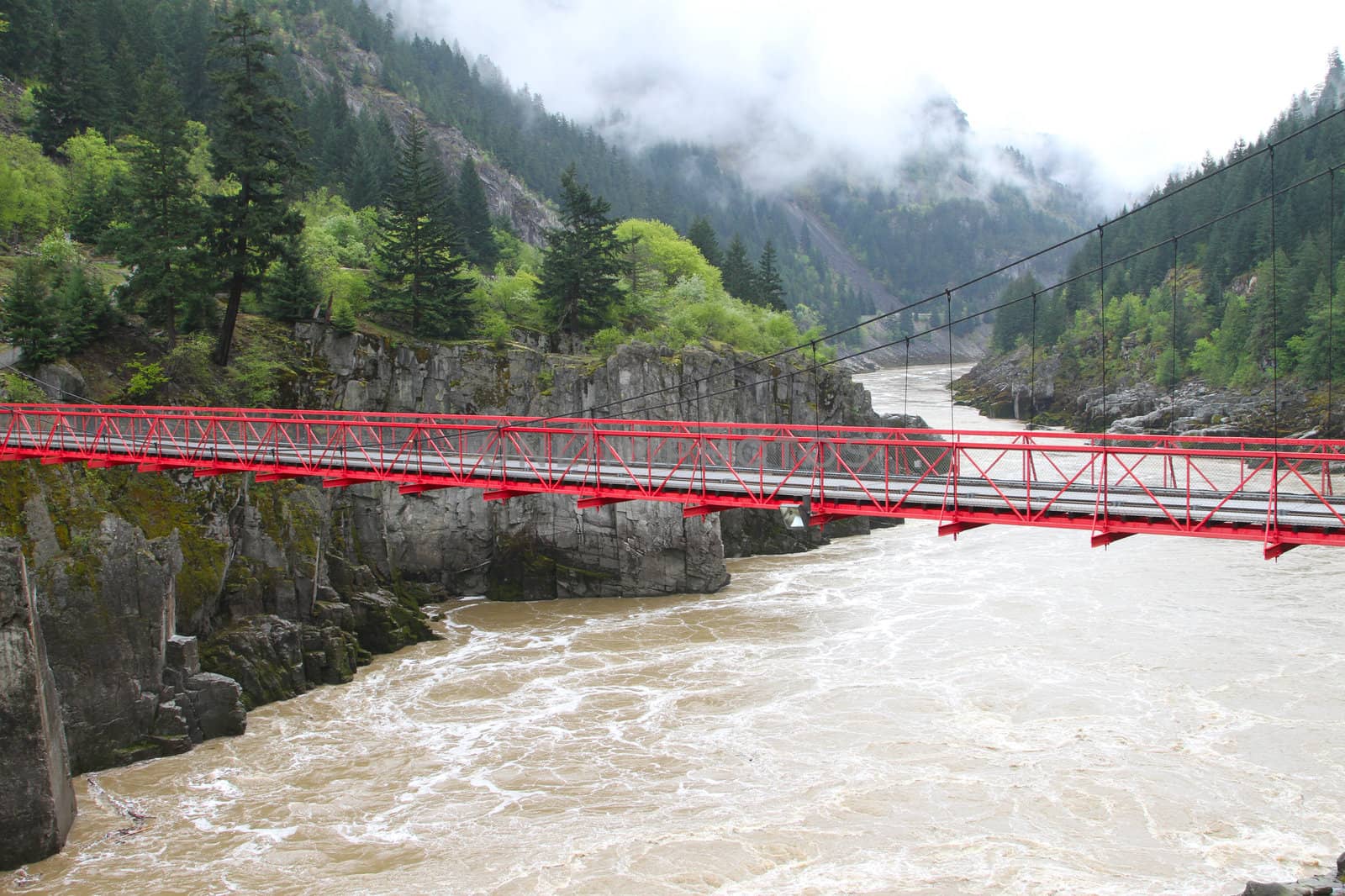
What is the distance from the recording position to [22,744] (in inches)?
584

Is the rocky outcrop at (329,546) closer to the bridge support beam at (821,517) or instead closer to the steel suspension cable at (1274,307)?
the bridge support beam at (821,517)

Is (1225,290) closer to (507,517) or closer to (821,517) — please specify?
(507,517)

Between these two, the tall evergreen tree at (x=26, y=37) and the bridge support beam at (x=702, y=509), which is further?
the tall evergreen tree at (x=26, y=37)

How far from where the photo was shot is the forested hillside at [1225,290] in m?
55.4

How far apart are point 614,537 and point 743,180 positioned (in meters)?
174

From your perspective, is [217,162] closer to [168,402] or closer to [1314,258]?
[168,402]

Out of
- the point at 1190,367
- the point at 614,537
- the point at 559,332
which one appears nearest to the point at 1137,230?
the point at 1190,367

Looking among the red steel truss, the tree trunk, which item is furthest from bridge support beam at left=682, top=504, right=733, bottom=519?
the tree trunk

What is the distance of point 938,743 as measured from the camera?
18.3 m

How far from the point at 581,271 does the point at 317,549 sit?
18.0 meters

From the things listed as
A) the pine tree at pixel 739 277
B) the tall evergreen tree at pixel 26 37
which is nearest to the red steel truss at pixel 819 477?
the pine tree at pixel 739 277

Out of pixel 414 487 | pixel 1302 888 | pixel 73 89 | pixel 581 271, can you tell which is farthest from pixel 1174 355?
pixel 73 89

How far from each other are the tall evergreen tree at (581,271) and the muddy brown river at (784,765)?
15.4 meters

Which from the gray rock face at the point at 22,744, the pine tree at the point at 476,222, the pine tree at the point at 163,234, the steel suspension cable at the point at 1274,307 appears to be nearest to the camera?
the gray rock face at the point at 22,744
